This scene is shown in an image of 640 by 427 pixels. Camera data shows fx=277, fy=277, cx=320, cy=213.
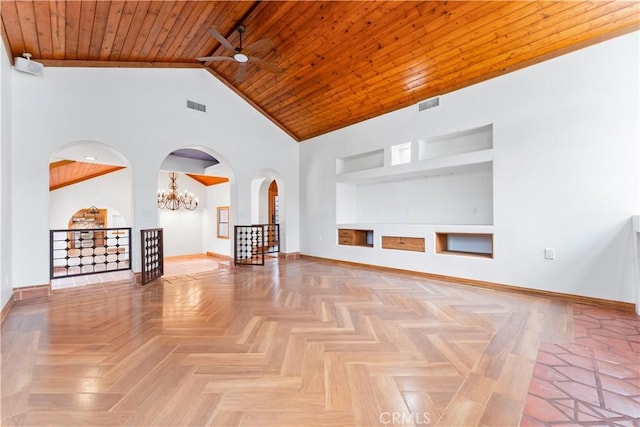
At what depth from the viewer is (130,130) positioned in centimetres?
464

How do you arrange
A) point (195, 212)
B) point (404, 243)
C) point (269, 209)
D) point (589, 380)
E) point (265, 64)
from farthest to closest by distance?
1. point (195, 212)
2. point (269, 209)
3. point (404, 243)
4. point (265, 64)
5. point (589, 380)

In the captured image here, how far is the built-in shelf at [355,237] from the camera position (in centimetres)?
621

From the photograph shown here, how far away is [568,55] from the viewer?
11.5ft

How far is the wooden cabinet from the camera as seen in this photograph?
16.5 ft

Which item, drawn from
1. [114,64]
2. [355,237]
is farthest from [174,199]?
[355,237]

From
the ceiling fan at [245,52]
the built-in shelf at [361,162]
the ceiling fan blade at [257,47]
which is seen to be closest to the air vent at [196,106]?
the ceiling fan at [245,52]

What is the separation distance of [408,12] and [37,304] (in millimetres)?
5968

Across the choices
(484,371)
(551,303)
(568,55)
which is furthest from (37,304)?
(568,55)

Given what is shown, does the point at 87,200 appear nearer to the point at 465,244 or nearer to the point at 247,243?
the point at 247,243

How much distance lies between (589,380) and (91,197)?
452 inches

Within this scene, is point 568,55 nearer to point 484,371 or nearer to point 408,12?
point 408,12

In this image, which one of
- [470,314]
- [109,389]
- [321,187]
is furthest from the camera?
[321,187]

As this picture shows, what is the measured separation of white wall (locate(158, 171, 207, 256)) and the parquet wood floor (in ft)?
18.9

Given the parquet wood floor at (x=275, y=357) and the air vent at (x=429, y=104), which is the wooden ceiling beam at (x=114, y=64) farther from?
the air vent at (x=429, y=104)
